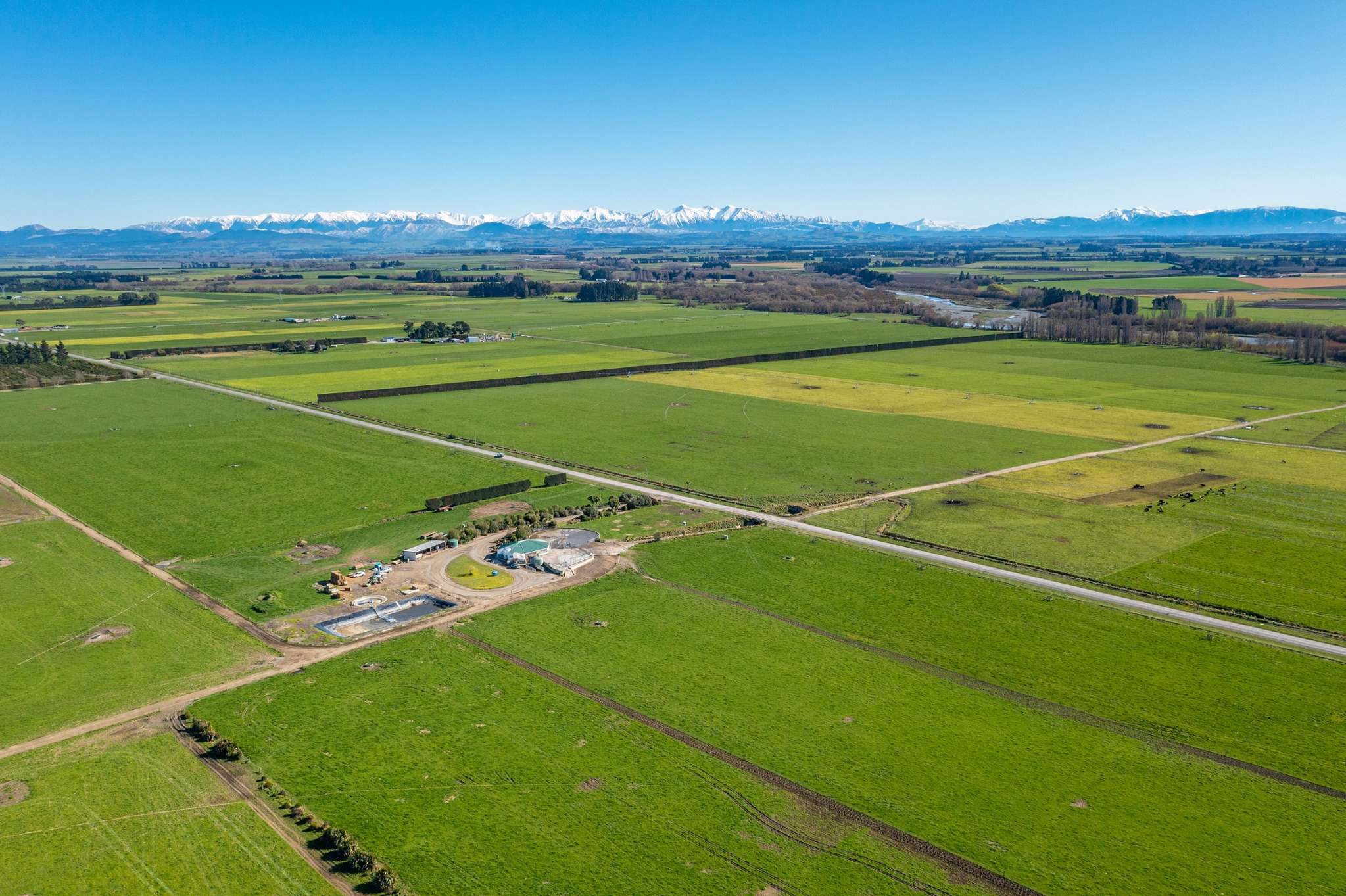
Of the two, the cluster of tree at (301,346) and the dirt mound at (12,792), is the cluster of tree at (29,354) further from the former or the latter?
the dirt mound at (12,792)

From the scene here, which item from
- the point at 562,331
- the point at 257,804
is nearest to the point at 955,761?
the point at 257,804

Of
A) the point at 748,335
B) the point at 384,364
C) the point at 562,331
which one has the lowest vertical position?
the point at 384,364

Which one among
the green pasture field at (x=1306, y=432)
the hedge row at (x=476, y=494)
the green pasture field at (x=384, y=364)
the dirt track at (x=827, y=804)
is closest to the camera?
the dirt track at (x=827, y=804)

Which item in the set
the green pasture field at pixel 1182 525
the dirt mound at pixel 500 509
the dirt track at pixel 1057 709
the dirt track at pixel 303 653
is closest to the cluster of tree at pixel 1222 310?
the green pasture field at pixel 1182 525

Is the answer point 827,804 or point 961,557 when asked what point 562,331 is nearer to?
point 961,557

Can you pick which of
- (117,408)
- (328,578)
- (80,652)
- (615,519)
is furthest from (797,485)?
(117,408)
